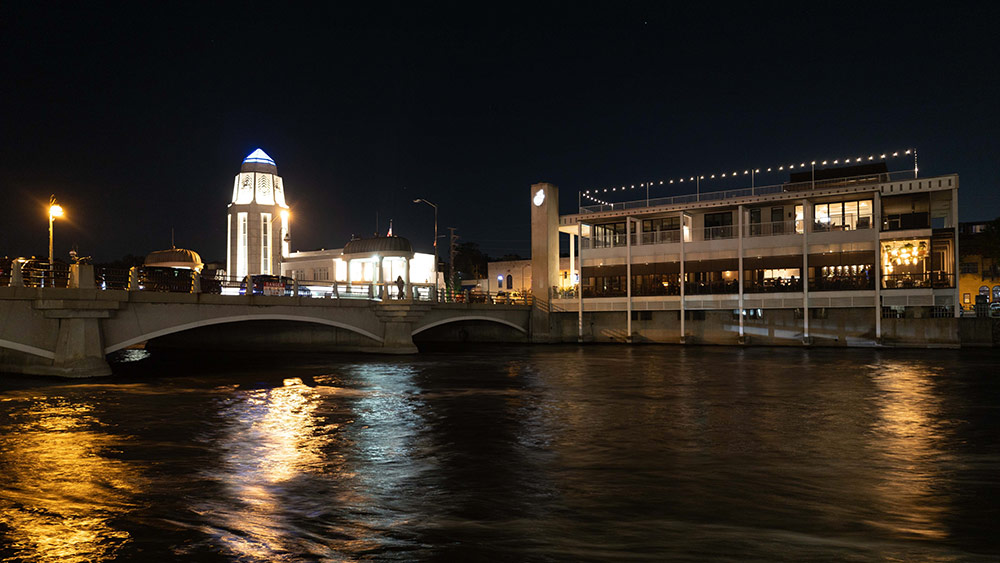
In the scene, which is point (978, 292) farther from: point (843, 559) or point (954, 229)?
point (843, 559)

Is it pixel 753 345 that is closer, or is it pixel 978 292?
pixel 753 345

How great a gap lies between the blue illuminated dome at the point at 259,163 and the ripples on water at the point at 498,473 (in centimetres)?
6565

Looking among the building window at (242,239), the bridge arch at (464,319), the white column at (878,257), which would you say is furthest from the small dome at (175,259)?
the white column at (878,257)

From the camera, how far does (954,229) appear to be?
181 feet

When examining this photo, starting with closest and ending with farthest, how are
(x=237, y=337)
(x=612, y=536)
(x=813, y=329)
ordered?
(x=612, y=536), (x=237, y=337), (x=813, y=329)

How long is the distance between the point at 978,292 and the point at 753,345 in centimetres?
4695

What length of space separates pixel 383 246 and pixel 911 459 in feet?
218

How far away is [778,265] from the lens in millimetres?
60188

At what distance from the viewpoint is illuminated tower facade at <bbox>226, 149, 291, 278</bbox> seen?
89438mm

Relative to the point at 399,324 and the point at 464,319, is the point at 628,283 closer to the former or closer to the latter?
the point at 464,319

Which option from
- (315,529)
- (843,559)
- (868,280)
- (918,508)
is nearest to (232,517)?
(315,529)

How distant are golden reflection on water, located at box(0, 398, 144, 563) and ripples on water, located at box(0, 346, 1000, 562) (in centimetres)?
5

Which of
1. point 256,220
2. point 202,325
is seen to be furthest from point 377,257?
point 202,325

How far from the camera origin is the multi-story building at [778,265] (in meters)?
55.5
